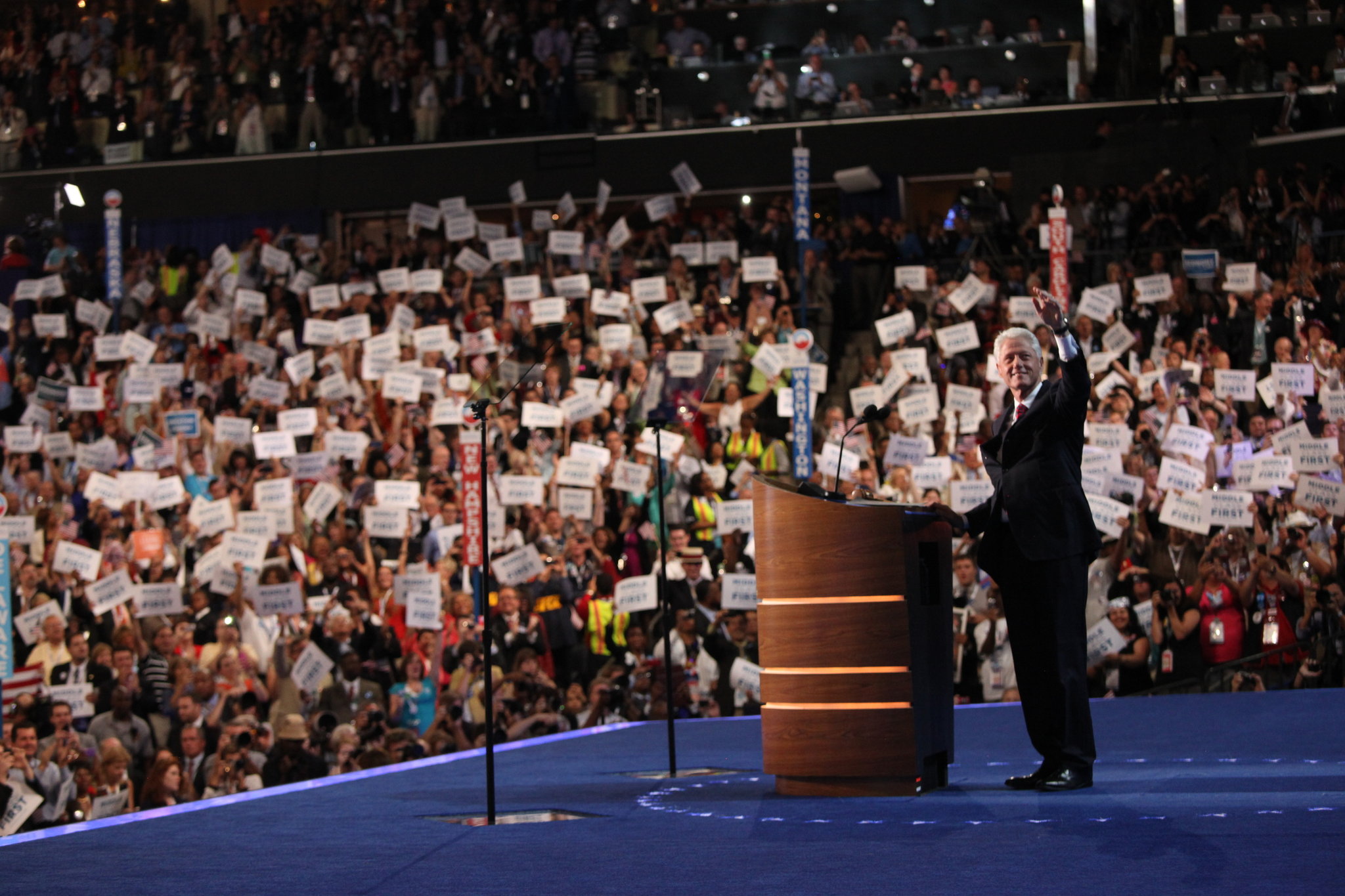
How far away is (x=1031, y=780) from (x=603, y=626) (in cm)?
522

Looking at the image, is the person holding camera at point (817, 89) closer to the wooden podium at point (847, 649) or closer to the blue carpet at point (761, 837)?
the blue carpet at point (761, 837)

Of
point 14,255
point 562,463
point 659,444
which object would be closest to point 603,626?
point 562,463

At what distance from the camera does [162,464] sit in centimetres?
1223

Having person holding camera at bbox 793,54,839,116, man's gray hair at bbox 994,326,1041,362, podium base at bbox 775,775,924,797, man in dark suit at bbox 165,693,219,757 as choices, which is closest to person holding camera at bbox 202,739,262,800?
man in dark suit at bbox 165,693,219,757

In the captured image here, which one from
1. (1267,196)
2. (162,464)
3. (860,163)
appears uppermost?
(860,163)

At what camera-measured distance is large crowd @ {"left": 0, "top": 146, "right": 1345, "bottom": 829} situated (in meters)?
8.66

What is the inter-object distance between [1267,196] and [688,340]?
527 cm

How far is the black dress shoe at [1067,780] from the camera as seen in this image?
4559 millimetres

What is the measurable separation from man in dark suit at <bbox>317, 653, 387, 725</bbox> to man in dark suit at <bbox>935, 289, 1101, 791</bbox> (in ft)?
16.5

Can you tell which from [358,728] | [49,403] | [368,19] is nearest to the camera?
[358,728]

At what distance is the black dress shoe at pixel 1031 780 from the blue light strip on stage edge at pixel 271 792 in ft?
8.00

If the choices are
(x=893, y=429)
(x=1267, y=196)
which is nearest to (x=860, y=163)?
(x=1267, y=196)

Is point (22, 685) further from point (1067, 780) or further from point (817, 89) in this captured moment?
point (817, 89)

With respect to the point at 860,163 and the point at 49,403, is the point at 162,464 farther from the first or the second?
the point at 860,163
